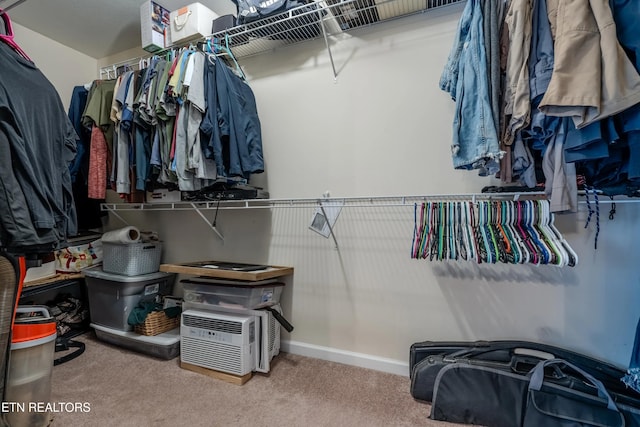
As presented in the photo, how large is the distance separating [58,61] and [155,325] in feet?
7.94

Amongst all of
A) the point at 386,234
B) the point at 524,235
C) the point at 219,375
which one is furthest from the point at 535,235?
the point at 219,375

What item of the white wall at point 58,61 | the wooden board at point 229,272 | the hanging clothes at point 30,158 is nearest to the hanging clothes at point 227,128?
the wooden board at point 229,272

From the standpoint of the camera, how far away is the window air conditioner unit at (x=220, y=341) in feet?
5.02

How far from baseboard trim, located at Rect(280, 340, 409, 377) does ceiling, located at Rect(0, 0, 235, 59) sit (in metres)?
2.44

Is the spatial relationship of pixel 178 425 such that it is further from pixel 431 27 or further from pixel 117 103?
pixel 431 27

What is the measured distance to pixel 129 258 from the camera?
2.03 metres

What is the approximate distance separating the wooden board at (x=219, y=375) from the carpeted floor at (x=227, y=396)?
0.8 inches

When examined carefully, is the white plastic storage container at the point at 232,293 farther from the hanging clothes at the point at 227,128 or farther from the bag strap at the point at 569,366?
the bag strap at the point at 569,366

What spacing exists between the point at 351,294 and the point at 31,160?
5.45 ft

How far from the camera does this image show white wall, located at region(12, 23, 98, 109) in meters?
2.29

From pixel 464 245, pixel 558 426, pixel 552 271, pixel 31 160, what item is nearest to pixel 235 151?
pixel 31 160

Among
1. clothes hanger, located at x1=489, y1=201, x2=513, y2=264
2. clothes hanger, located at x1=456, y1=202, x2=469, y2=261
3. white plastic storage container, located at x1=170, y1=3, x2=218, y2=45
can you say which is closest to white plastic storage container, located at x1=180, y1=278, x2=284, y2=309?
clothes hanger, located at x1=456, y1=202, x2=469, y2=261

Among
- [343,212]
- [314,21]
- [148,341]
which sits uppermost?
[314,21]

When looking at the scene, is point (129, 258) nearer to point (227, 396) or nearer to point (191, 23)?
point (227, 396)
